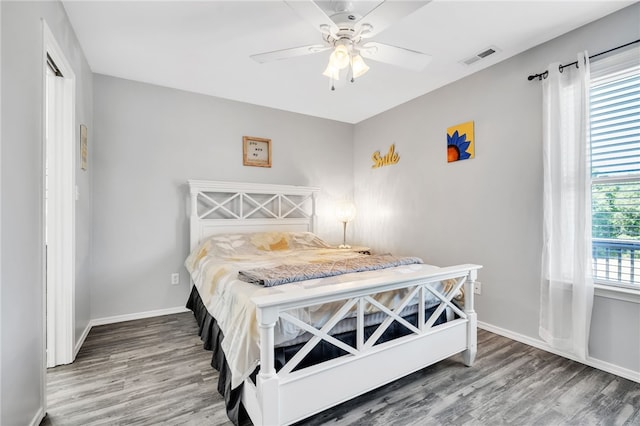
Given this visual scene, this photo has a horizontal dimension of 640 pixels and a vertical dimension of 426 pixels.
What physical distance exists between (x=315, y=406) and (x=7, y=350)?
1.38 metres

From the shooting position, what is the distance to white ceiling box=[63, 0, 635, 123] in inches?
79.5

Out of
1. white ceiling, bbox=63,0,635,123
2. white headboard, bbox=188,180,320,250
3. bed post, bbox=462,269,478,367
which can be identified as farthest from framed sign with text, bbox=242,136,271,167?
bed post, bbox=462,269,478,367

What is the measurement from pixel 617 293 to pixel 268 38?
3.16 meters

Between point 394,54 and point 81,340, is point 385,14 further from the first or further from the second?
point 81,340

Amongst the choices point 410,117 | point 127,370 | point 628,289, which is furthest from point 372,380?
point 410,117

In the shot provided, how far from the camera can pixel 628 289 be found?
2.04 meters

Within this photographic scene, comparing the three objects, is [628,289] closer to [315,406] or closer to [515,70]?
[515,70]

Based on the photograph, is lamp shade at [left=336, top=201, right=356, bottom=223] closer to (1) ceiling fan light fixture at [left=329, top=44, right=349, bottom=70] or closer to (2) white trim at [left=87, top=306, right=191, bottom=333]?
(2) white trim at [left=87, top=306, right=191, bottom=333]

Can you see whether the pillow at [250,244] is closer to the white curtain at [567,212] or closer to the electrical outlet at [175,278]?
the electrical outlet at [175,278]

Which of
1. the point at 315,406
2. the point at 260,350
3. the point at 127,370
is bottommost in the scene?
the point at 127,370

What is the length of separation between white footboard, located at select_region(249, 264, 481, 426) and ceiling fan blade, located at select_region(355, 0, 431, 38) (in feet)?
4.73

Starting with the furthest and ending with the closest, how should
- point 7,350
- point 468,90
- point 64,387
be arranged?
point 468,90
point 64,387
point 7,350

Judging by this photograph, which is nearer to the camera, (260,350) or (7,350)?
(7,350)

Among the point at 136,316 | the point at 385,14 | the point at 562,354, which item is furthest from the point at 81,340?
the point at 562,354
